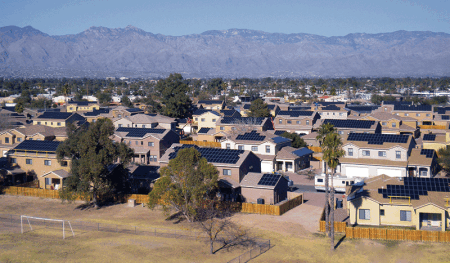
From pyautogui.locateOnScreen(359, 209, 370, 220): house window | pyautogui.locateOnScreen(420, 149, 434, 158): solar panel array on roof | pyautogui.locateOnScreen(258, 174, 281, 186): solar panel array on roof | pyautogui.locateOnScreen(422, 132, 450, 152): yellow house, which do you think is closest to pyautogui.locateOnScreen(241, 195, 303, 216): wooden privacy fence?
pyautogui.locateOnScreen(258, 174, 281, 186): solar panel array on roof

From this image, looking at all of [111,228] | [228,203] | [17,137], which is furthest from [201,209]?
[17,137]

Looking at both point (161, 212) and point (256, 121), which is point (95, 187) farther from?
point (256, 121)

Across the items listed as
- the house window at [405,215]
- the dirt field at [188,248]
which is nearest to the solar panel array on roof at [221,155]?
the dirt field at [188,248]

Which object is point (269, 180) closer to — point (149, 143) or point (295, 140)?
point (295, 140)

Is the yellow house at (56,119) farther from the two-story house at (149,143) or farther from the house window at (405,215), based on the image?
the house window at (405,215)

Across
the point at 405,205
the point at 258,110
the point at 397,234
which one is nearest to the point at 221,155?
the point at 405,205

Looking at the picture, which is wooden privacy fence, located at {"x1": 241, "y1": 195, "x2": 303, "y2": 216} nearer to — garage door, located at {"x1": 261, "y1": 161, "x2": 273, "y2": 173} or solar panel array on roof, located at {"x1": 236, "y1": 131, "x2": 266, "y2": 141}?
garage door, located at {"x1": 261, "y1": 161, "x2": 273, "y2": 173}
